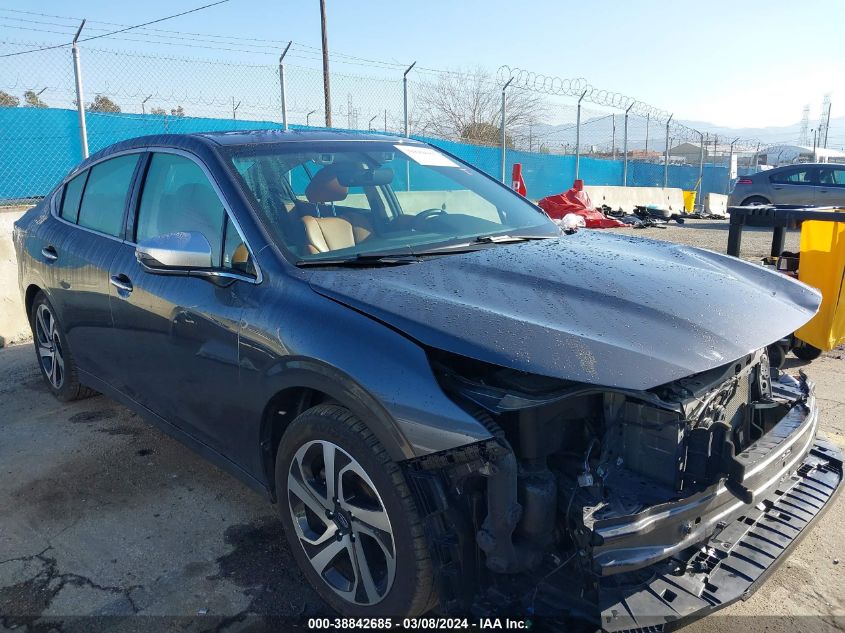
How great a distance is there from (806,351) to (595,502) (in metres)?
4.28

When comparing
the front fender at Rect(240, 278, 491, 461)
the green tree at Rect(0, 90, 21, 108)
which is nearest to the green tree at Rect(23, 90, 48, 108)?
the green tree at Rect(0, 90, 21, 108)

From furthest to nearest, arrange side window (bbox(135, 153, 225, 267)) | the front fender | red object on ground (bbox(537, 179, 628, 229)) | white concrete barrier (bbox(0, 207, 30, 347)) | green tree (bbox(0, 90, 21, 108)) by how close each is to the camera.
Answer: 1. red object on ground (bbox(537, 179, 628, 229))
2. green tree (bbox(0, 90, 21, 108))
3. white concrete barrier (bbox(0, 207, 30, 347))
4. side window (bbox(135, 153, 225, 267))
5. the front fender

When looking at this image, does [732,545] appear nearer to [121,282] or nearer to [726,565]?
[726,565]

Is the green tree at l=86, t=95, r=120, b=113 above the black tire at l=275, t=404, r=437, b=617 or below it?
above

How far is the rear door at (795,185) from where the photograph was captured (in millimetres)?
16188

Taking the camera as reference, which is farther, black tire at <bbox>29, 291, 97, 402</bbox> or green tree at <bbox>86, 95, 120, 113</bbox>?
green tree at <bbox>86, 95, 120, 113</bbox>

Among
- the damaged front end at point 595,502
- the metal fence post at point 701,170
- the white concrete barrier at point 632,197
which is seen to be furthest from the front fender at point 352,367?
the metal fence post at point 701,170

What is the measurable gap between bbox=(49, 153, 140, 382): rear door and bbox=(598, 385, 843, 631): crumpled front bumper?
2.89 metres

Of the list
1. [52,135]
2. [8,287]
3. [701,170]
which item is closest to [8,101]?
[52,135]

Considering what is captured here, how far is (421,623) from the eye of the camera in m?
2.29

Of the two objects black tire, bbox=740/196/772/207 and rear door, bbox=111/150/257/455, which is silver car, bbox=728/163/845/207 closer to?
black tire, bbox=740/196/772/207

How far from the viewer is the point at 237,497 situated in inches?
135

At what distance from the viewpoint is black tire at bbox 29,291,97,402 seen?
436 cm

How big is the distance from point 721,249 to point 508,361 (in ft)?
37.5
